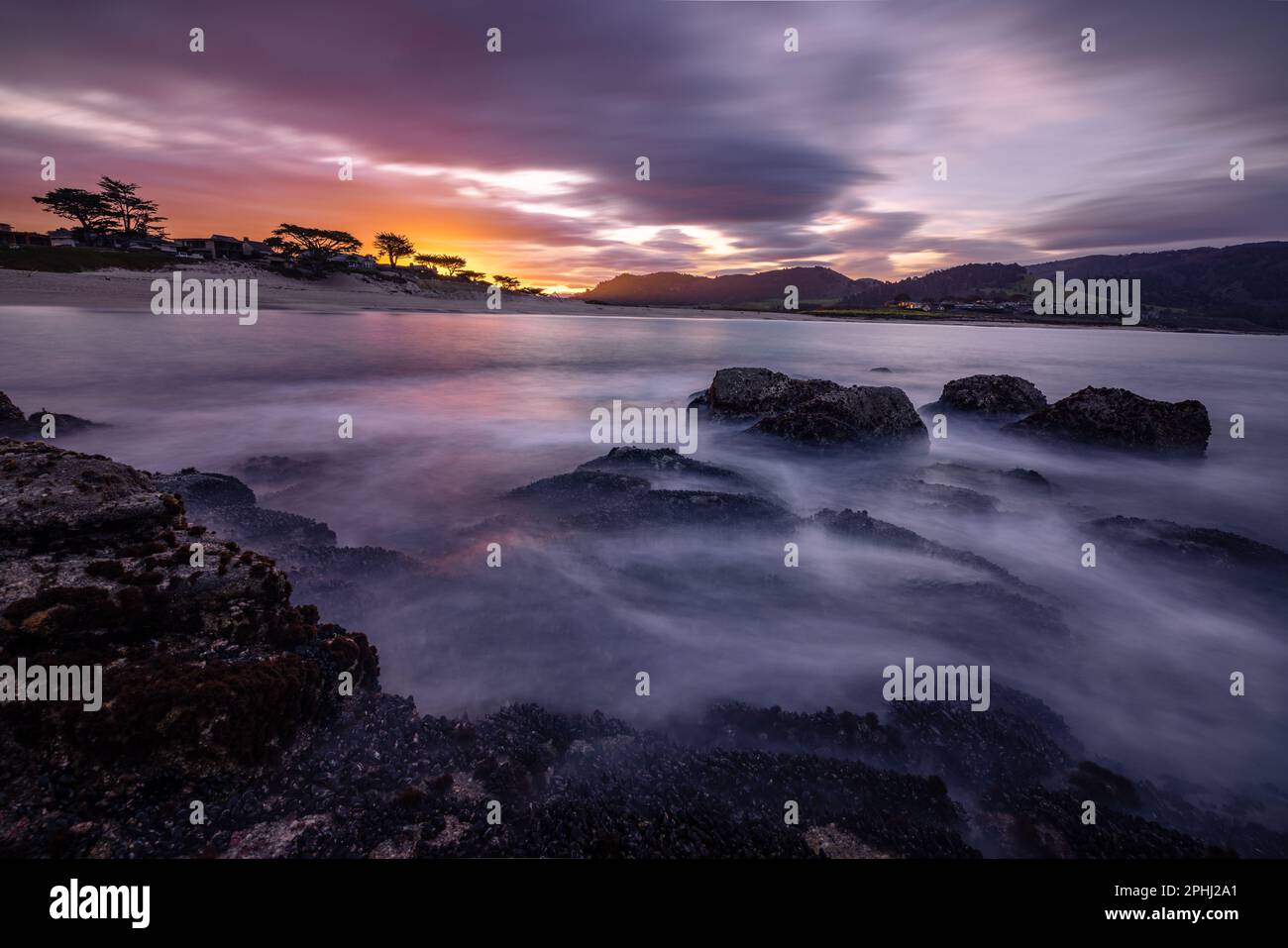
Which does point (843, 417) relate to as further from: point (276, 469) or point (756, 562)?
point (276, 469)

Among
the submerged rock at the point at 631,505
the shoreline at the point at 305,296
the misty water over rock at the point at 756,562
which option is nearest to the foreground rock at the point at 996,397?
the misty water over rock at the point at 756,562

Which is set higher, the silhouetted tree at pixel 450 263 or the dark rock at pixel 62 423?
the silhouetted tree at pixel 450 263

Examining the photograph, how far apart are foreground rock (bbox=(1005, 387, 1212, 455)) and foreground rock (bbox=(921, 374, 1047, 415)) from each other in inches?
91.1

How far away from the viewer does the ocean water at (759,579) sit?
231 inches

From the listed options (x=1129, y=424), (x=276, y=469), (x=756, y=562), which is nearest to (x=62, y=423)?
(x=276, y=469)

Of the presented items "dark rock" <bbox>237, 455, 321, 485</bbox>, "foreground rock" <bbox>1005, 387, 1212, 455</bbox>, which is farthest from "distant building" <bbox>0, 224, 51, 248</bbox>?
"foreground rock" <bbox>1005, 387, 1212, 455</bbox>

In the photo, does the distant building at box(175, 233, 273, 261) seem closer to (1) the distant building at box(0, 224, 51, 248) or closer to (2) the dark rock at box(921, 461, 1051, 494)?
(1) the distant building at box(0, 224, 51, 248)

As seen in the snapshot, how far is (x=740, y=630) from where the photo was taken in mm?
7008

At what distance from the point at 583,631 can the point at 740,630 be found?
2070mm

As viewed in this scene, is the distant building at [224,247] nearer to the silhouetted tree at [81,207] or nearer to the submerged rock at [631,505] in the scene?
the silhouetted tree at [81,207]

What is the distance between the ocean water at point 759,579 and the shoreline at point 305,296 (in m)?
34.0

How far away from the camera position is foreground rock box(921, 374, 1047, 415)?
18609mm
